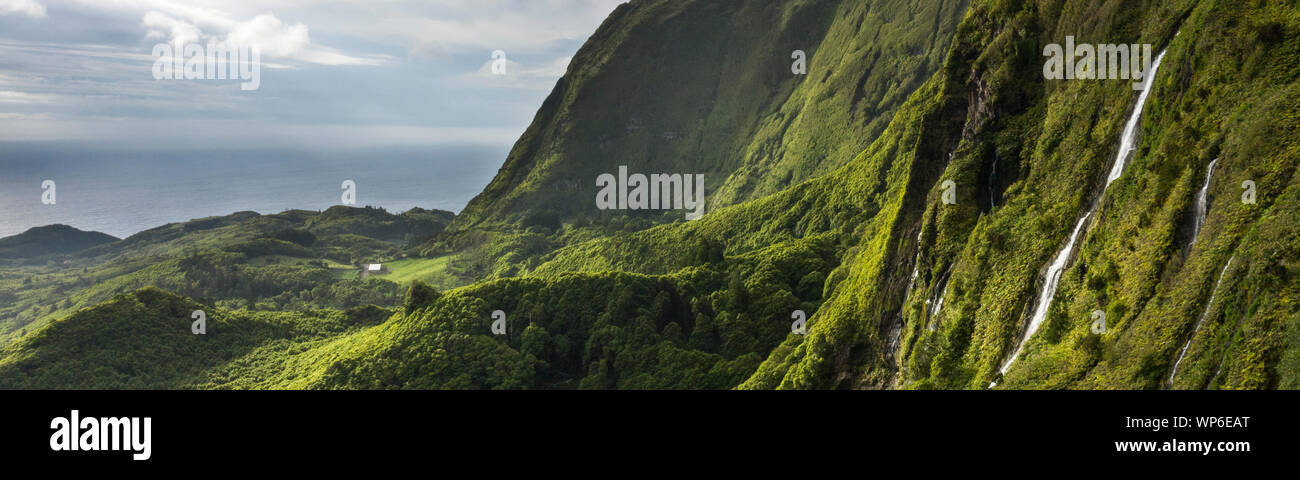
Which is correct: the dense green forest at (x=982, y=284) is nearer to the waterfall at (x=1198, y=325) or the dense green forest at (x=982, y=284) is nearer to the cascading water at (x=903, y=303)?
the waterfall at (x=1198, y=325)

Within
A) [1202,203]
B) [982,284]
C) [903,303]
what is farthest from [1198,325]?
[903,303]

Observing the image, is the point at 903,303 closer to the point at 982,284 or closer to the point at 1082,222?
the point at 982,284

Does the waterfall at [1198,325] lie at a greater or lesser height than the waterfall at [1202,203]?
lesser

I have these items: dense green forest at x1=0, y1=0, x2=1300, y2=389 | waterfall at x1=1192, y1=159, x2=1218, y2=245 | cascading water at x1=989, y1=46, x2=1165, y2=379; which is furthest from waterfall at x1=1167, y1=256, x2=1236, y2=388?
cascading water at x1=989, y1=46, x2=1165, y2=379

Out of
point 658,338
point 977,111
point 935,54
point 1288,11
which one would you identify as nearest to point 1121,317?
point 1288,11

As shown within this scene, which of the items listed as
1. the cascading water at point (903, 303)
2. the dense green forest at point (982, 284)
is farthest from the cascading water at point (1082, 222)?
the cascading water at point (903, 303)
